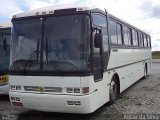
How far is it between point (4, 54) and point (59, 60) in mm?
4828

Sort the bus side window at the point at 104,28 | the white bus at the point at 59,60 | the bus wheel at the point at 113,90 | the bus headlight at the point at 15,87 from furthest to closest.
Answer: the bus wheel at the point at 113,90 → the bus side window at the point at 104,28 → the bus headlight at the point at 15,87 → the white bus at the point at 59,60

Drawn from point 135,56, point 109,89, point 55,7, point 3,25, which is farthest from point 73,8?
point 135,56

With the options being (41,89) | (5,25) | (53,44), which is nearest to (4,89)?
(5,25)

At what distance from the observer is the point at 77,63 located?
8.08 metres

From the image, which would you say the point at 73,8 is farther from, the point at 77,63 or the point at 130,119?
the point at 130,119

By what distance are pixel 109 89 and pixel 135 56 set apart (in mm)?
5603

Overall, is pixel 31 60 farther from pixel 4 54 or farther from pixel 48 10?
pixel 4 54

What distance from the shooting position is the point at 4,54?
490 inches

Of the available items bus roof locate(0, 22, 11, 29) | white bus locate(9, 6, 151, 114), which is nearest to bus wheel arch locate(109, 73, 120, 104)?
white bus locate(9, 6, 151, 114)

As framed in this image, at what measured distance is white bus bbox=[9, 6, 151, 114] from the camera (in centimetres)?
807

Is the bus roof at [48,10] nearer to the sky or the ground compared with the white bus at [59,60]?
nearer to the sky

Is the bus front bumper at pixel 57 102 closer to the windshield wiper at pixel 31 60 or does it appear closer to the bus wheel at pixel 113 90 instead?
the windshield wiper at pixel 31 60

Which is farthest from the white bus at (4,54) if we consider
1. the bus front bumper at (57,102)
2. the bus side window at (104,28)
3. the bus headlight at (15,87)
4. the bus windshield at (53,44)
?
the bus side window at (104,28)

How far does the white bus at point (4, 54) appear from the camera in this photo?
12.0 m
